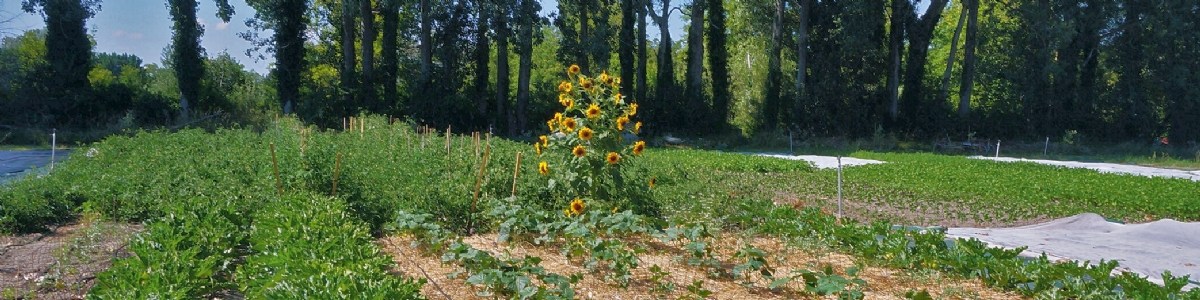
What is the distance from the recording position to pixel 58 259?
7551 millimetres

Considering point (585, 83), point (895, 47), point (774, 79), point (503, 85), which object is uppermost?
point (895, 47)

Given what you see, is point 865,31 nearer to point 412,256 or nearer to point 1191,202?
point 1191,202

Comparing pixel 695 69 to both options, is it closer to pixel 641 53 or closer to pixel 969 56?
pixel 641 53

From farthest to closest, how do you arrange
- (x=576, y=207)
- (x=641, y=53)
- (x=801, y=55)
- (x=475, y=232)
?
(x=641, y=53) → (x=801, y=55) → (x=475, y=232) → (x=576, y=207)

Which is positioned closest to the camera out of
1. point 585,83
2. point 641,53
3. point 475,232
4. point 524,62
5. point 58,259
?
point 58,259

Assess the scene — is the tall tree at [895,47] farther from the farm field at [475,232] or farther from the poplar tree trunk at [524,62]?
the farm field at [475,232]

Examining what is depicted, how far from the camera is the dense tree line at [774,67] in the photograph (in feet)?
109

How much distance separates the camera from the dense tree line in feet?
109

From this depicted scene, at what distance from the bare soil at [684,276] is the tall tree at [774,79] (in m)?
28.0

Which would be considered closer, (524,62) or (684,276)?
(684,276)

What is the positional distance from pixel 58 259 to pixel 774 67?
30817 mm

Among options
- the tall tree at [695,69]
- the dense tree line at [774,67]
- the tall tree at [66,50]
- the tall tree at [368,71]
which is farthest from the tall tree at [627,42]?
the tall tree at [66,50]

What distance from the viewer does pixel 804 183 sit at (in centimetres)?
1802

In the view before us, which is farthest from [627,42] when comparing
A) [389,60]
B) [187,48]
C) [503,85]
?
[187,48]
